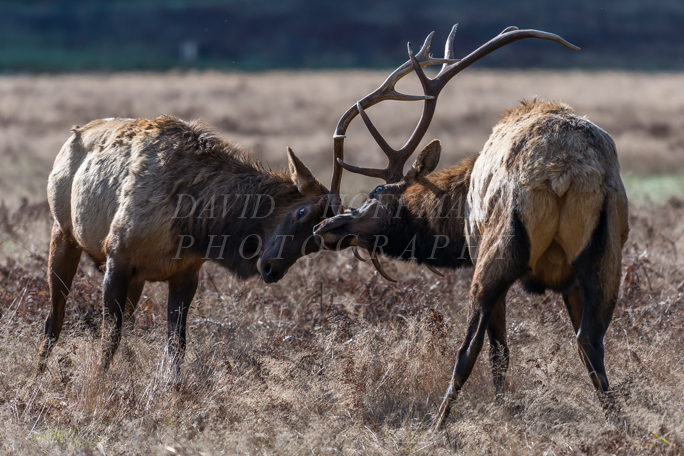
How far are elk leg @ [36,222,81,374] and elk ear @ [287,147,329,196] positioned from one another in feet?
6.39

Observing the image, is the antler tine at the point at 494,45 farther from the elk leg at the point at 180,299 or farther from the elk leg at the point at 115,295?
the elk leg at the point at 115,295

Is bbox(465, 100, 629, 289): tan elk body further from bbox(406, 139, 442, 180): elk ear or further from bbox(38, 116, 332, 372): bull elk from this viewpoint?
bbox(38, 116, 332, 372): bull elk

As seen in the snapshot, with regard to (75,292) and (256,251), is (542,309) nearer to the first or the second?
(256,251)

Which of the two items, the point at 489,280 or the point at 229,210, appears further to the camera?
the point at 229,210

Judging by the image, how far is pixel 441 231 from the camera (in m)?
5.85

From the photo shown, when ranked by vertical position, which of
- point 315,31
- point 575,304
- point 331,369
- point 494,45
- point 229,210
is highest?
point 494,45

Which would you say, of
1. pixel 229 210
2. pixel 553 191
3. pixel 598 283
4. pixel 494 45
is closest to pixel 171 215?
pixel 229 210

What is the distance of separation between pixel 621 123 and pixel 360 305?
17.4 metres

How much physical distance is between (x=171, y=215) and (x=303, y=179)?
1060 millimetres

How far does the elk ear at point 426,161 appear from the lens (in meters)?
6.17

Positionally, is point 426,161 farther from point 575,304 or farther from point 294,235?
point 575,304

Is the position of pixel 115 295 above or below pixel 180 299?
above

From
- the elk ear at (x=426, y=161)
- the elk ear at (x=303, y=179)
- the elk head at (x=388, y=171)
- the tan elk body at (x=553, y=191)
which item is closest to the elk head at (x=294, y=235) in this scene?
the elk ear at (x=303, y=179)

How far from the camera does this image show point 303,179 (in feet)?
20.7
